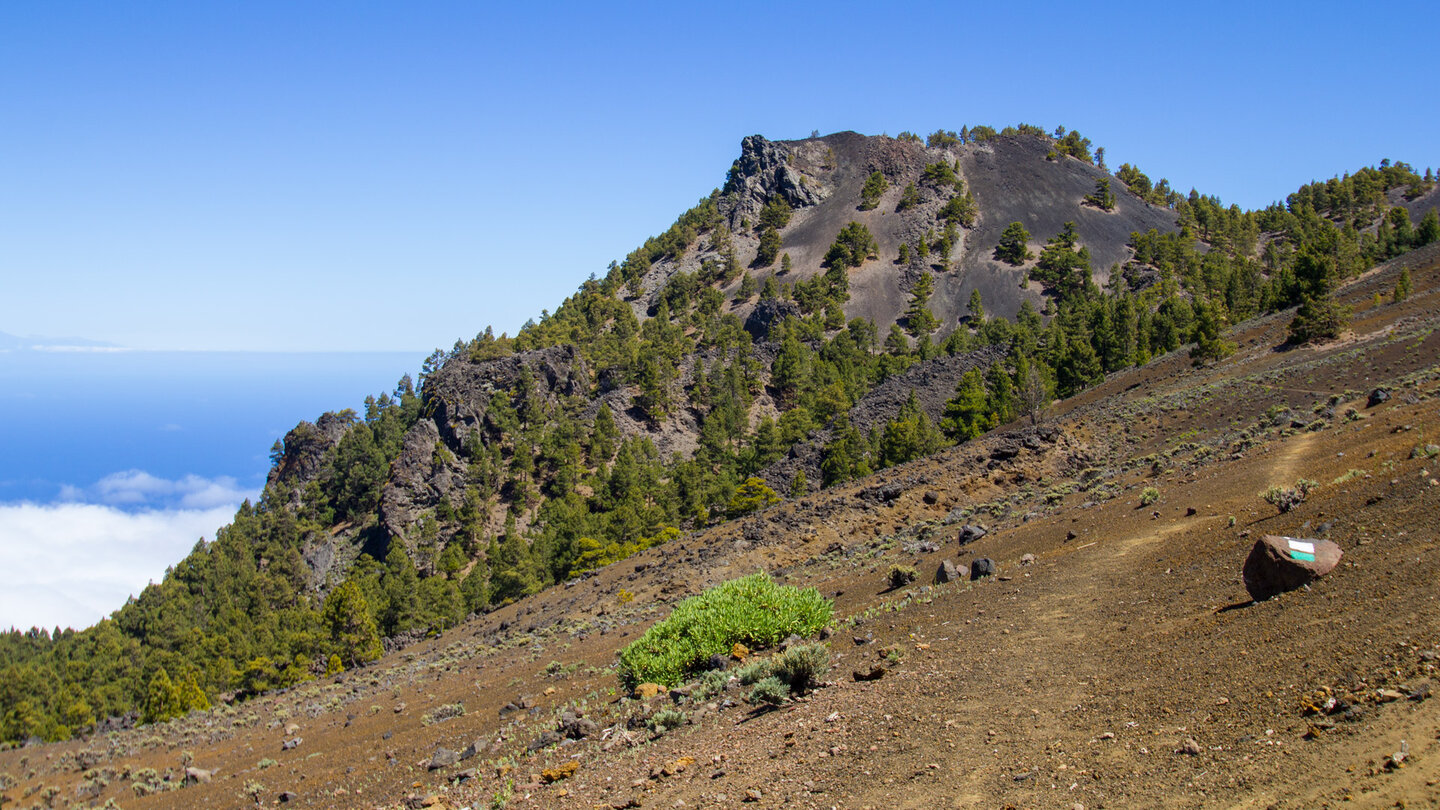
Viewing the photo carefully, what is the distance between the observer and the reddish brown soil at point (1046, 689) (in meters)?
6.59

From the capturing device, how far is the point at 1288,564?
9742 mm

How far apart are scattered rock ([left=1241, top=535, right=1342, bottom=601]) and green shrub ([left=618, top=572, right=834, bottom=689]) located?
7.51m

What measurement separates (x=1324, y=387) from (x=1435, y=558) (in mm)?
31784

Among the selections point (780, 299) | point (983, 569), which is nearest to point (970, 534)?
point (983, 569)

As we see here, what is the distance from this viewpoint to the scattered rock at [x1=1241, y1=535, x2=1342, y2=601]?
973cm

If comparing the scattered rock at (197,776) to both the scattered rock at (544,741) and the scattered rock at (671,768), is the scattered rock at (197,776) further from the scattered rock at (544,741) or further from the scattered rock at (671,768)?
the scattered rock at (671,768)

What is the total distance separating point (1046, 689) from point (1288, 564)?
362 cm

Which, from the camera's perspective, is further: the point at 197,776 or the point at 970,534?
the point at 970,534

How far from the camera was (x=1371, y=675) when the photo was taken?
688cm

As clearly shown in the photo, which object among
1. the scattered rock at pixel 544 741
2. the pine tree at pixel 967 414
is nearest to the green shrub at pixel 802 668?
the scattered rock at pixel 544 741

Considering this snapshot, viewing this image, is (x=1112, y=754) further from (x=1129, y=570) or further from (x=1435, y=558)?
(x=1129, y=570)

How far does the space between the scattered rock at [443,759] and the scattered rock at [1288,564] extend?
1287cm

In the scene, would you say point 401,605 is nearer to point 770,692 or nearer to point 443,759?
point 443,759

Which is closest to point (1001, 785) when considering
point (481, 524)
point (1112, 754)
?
point (1112, 754)
